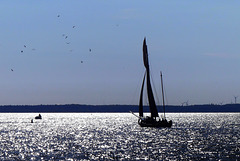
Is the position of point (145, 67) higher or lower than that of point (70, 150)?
higher

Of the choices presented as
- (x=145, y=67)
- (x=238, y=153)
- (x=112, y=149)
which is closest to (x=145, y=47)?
(x=145, y=67)

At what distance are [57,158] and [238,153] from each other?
2630 cm

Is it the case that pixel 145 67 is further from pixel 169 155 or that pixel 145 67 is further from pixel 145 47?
pixel 169 155

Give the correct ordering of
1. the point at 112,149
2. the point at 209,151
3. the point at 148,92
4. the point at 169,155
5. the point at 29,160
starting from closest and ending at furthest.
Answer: the point at 29,160 → the point at 169,155 → the point at 209,151 → the point at 112,149 → the point at 148,92

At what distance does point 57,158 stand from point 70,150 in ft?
39.3

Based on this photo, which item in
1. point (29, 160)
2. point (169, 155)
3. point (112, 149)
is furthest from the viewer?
point (112, 149)

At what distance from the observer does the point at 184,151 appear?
253 feet

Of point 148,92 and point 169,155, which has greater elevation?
point 148,92

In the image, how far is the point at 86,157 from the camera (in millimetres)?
70562

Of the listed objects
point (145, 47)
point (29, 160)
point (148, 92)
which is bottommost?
point (29, 160)

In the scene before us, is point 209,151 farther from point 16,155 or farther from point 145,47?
point 145,47

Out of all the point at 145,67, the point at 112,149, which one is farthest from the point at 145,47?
the point at 112,149

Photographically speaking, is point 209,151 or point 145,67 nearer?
point 209,151

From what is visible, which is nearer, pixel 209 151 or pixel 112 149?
pixel 209 151
